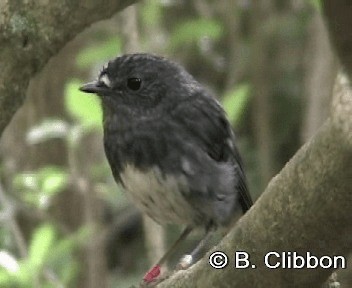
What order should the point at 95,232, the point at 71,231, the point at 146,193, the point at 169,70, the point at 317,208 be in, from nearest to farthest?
A: 1. the point at 317,208
2. the point at 146,193
3. the point at 169,70
4. the point at 95,232
5. the point at 71,231

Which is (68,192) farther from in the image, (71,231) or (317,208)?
(317,208)

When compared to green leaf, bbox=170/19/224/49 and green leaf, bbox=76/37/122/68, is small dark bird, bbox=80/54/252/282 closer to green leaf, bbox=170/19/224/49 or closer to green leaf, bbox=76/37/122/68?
green leaf, bbox=76/37/122/68

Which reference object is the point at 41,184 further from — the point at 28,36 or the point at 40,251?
the point at 28,36

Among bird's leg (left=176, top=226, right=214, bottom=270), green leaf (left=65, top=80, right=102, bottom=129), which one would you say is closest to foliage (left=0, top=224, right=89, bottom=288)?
green leaf (left=65, top=80, right=102, bottom=129)

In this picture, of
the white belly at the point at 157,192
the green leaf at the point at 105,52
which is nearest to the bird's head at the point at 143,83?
the white belly at the point at 157,192

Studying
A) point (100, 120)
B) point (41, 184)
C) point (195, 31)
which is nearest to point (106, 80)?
point (100, 120)

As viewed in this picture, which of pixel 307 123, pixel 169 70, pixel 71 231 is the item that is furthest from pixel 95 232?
pixel 169 70
